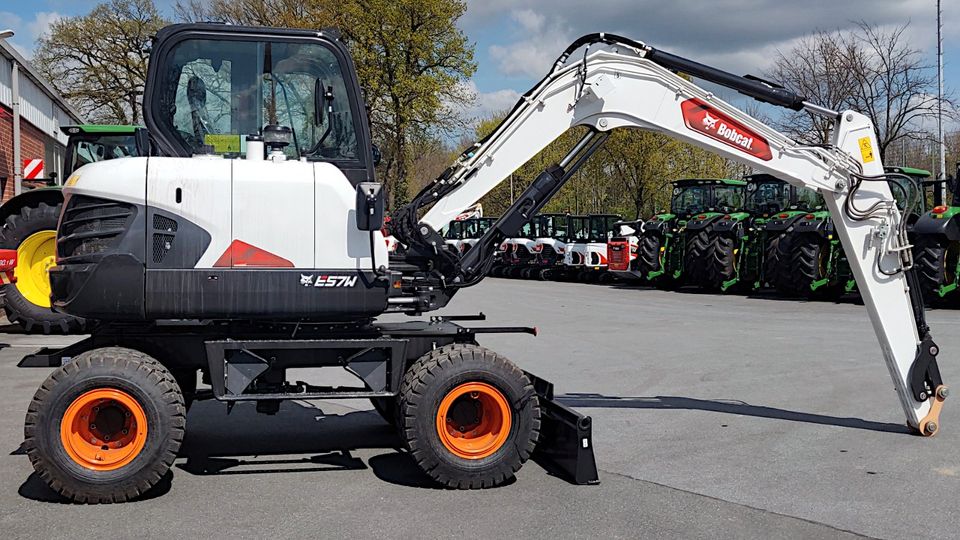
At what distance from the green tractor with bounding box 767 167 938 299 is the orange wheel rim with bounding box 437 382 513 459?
51.1ft

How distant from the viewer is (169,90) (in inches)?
274

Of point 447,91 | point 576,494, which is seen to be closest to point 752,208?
point 447,91

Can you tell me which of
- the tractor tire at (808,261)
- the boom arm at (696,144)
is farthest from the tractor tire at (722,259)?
the boom arm at (696,144)

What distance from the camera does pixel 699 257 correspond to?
80.8 ft

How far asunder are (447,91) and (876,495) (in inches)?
1410

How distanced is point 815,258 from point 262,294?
1680cm

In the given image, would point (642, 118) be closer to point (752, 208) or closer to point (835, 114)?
point (835, 114)

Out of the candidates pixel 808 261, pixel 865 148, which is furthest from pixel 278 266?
pixel 808 261

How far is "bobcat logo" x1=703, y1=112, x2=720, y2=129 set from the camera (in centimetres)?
794

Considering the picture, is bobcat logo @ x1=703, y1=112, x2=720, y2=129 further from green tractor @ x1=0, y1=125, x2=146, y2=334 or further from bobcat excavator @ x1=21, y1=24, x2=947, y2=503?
green tractor @ x1=0, y1=125, x2=146, y2=334

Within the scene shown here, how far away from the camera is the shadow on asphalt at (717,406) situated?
8570 millimetres

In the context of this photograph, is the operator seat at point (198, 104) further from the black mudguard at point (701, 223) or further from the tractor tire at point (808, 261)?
the black mudguard at point (701, 223)

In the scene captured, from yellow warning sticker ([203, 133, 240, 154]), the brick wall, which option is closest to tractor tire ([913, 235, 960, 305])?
yellow warning sticker ([203, 133, 240, 154])

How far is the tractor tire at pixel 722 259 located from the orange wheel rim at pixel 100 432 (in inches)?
756
